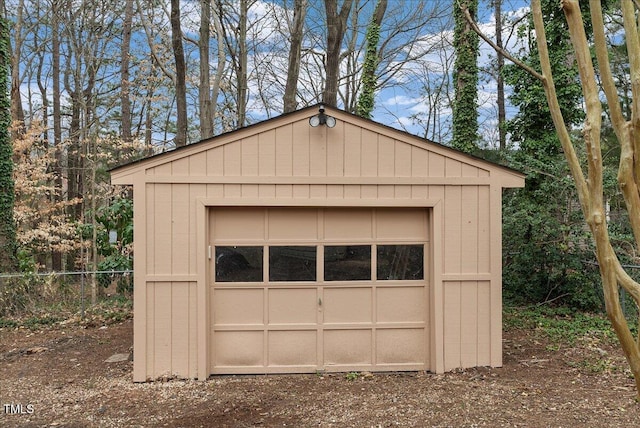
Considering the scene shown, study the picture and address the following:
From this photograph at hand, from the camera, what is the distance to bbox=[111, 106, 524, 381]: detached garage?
17.3 feet

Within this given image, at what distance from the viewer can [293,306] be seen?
5.55 meters

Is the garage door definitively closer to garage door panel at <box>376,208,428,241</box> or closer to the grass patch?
garage door panel at <box>376,208,428,241</box>

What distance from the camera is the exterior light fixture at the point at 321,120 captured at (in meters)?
5.34

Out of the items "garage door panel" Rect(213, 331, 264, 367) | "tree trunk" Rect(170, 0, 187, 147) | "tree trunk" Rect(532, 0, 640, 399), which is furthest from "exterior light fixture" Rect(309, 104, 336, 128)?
"tree trunk" Rect(170, 0, 187, 147)

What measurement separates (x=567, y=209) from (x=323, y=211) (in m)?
5.19

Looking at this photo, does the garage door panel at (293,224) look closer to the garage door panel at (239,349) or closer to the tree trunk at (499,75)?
the garage door panel at (239,349)

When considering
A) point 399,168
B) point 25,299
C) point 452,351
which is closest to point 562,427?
point 452,351

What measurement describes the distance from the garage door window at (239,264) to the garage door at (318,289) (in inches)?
0.5

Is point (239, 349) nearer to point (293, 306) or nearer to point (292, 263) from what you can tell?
point (293, 306)

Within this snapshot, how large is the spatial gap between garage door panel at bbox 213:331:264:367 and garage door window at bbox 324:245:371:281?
1.18 meters

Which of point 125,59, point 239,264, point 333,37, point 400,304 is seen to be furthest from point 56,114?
point 400,304

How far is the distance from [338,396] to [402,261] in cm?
185

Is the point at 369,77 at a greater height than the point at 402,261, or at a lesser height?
greater

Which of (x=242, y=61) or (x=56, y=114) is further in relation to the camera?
(x=56, y=114)
